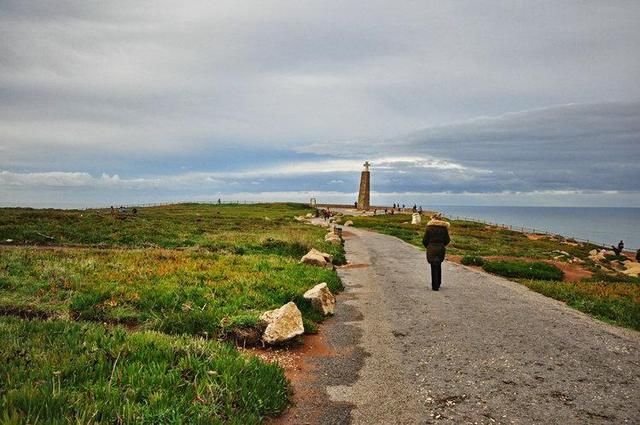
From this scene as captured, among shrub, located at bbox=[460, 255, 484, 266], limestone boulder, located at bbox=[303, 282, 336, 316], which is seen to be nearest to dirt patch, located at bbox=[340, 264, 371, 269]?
shrub, located at bbox=[460, 255, 484, 266]

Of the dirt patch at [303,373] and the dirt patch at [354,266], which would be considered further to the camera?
the dirt patch at [354,266]

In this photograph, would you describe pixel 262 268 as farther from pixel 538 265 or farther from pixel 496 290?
pixel 538 265

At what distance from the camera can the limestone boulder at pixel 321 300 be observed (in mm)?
13414

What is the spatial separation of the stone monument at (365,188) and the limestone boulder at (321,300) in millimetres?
92489

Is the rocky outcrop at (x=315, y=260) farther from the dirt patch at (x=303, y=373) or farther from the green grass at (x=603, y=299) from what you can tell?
the dirt patch at (x=303, y=373)

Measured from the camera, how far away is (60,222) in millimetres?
37875

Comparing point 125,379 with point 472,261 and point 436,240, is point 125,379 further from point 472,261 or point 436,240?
point 472,261

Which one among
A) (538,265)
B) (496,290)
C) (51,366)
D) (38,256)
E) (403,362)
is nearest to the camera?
(51,366)

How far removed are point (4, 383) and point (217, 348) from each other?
136 inches

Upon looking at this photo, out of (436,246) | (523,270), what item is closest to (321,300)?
(436,246)

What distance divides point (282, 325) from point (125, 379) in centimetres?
439

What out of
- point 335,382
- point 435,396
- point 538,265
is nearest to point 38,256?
point 335,382

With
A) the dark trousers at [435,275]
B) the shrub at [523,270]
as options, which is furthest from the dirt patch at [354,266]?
the dark trousers at [435,275]

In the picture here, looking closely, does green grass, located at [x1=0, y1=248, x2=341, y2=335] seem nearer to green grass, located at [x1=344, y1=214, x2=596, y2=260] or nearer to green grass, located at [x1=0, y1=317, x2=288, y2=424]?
green grass, located at [x1=0, y1=317, x2=288, y2=424]
